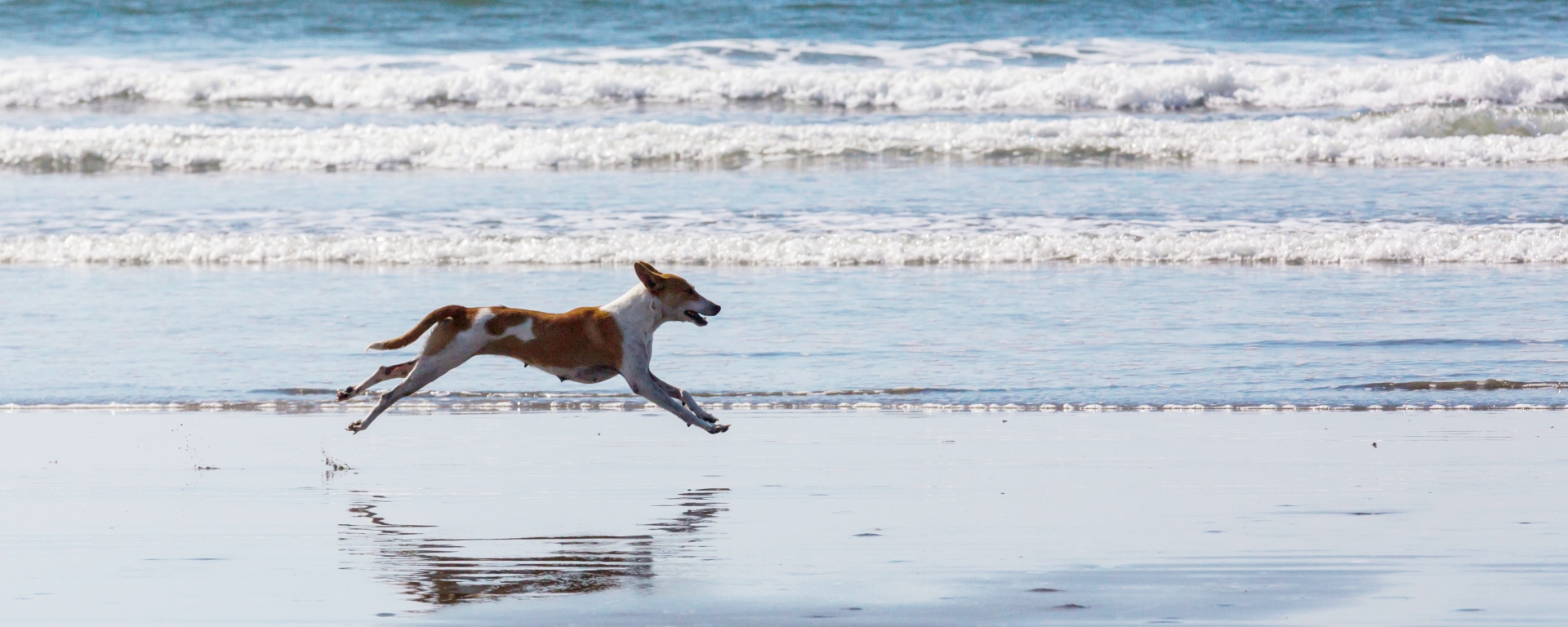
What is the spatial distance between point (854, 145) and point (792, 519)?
13380mm

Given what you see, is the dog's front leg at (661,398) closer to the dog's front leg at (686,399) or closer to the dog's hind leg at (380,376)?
the dog's front leg at (686,399)

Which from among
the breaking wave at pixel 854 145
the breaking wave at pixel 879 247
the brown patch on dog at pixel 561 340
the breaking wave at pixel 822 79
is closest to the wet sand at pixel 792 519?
the brown patch on dog at pixel 561 340

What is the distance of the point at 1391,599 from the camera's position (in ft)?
13.9

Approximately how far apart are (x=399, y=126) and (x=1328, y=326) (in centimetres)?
1423

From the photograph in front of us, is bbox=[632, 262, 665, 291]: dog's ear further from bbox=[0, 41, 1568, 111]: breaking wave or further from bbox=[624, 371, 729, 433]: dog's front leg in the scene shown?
bbox=[0, 41, 1568, 111]: breaking wave

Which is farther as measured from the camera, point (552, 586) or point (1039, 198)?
point (1039, 198)

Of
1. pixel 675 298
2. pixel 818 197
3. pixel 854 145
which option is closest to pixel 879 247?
pixel 818 197

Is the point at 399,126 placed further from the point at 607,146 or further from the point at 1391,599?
the point at 1391,599

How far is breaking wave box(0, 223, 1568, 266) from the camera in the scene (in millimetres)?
12500

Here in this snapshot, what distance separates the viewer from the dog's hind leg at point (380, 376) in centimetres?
698

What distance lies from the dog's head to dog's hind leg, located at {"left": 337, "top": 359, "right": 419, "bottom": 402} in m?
1.03

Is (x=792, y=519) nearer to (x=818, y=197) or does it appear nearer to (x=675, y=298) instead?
(x=675, y=298)

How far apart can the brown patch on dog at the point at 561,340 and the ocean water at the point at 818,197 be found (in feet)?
4.08

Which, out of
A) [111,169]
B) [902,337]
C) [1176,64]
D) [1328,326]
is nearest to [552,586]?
[902,337]
